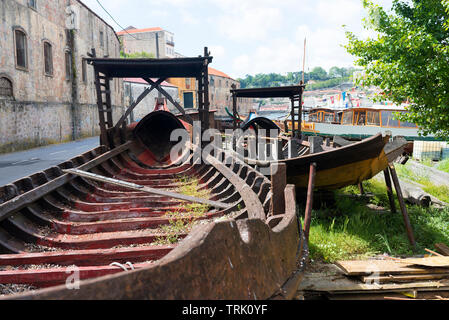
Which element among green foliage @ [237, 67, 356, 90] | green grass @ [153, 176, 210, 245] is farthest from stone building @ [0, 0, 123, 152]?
green foliage @ [237, 67, 356, 90]

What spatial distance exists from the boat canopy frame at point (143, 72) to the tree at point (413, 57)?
4361mm

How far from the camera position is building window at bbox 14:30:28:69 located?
15469mm

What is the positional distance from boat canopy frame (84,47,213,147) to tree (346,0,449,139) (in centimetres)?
436

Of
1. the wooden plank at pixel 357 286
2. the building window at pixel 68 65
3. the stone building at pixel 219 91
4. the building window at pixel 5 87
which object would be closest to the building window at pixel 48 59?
the building window at pixel 68 65

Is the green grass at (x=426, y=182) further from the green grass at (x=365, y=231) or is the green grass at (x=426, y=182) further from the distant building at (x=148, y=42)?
the distant building at (x=148, y=42)

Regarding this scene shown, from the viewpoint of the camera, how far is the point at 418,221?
5762mm

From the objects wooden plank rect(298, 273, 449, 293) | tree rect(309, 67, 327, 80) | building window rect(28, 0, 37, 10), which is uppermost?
tree rect(309, 67, 327, 80)

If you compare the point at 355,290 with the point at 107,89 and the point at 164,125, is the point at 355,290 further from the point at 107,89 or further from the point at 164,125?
the point at 164,125

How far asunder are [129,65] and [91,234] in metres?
5.09

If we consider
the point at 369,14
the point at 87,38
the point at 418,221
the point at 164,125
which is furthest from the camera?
the point at 87,38

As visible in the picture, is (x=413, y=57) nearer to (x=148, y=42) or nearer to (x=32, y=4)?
(x=32, y=4)

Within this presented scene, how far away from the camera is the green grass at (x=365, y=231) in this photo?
4.48m

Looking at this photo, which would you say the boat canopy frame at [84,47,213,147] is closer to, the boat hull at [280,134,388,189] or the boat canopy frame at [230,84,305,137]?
the boat hull at [280,134,388,189]
